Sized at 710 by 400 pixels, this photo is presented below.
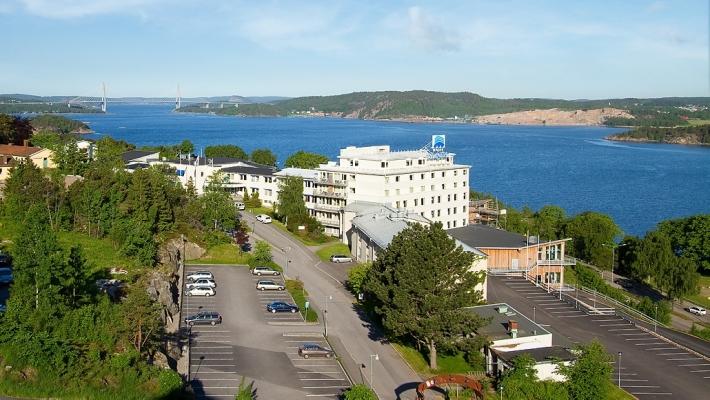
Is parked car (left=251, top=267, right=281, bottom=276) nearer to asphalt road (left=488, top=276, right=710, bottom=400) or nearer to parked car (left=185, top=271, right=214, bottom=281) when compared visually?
parked car (left=185, top=271, right=214, bottom=281)

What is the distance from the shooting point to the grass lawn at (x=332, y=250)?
3551cm

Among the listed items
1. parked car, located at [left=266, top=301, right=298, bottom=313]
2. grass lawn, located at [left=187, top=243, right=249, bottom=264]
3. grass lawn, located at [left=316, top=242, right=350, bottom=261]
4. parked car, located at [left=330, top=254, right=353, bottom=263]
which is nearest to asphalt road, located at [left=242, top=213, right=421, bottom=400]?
grass lawn, located at [left=316, top=242, right=350, bottom=261]

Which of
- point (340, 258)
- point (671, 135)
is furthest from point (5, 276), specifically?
point (671, 135)

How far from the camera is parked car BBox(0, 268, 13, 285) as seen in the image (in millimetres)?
23500

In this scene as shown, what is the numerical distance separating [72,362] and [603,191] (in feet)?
236

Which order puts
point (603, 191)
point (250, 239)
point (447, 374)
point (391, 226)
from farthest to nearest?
point (603, 191) < point (250, 239) < point (391, 226) < point (447, 374)

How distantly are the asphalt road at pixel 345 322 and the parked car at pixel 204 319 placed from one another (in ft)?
Answer: 12.2

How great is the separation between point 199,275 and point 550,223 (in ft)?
90.0

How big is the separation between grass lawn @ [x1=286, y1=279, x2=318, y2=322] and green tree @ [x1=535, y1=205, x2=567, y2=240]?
811 inches

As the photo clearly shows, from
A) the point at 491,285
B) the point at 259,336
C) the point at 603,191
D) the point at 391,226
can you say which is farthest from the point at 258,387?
the point at 603,191

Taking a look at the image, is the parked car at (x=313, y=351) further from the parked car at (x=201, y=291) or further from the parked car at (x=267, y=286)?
the parked car at (x=267, y=286)

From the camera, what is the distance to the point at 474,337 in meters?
21.3

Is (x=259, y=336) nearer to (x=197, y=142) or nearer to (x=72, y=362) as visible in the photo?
(x=72, y=362)

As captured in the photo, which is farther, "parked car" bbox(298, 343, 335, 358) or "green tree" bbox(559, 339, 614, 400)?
"parked car" bbox(298, 343, 335, 358)
